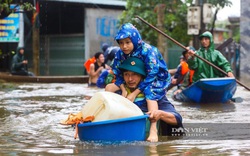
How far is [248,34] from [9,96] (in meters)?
9.00

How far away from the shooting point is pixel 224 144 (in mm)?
5816

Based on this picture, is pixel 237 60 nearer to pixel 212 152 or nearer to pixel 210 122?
pixel 210 122

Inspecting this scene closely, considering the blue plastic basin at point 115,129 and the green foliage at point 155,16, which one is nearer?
the blue plastic basin at point 115,129

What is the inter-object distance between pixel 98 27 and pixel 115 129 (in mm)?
18277

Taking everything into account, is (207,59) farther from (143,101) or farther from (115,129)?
(115,129)

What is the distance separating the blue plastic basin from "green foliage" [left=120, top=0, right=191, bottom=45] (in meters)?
15.3

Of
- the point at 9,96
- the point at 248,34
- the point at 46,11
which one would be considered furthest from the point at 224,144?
the point at 46,11

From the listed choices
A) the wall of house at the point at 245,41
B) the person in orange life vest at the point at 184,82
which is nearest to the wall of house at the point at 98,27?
the wall of house at the point at 245,41

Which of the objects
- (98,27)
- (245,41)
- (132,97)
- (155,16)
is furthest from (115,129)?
(98,27)

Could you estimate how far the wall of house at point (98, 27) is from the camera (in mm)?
23203

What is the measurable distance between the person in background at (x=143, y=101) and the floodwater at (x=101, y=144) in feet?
0.54

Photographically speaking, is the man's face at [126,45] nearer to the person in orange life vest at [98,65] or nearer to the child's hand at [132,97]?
the child's hand at [132,97]

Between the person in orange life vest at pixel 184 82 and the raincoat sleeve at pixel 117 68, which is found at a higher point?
the raincoat sleeve at pixel 117 68

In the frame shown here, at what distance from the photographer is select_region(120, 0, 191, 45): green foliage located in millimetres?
21016
